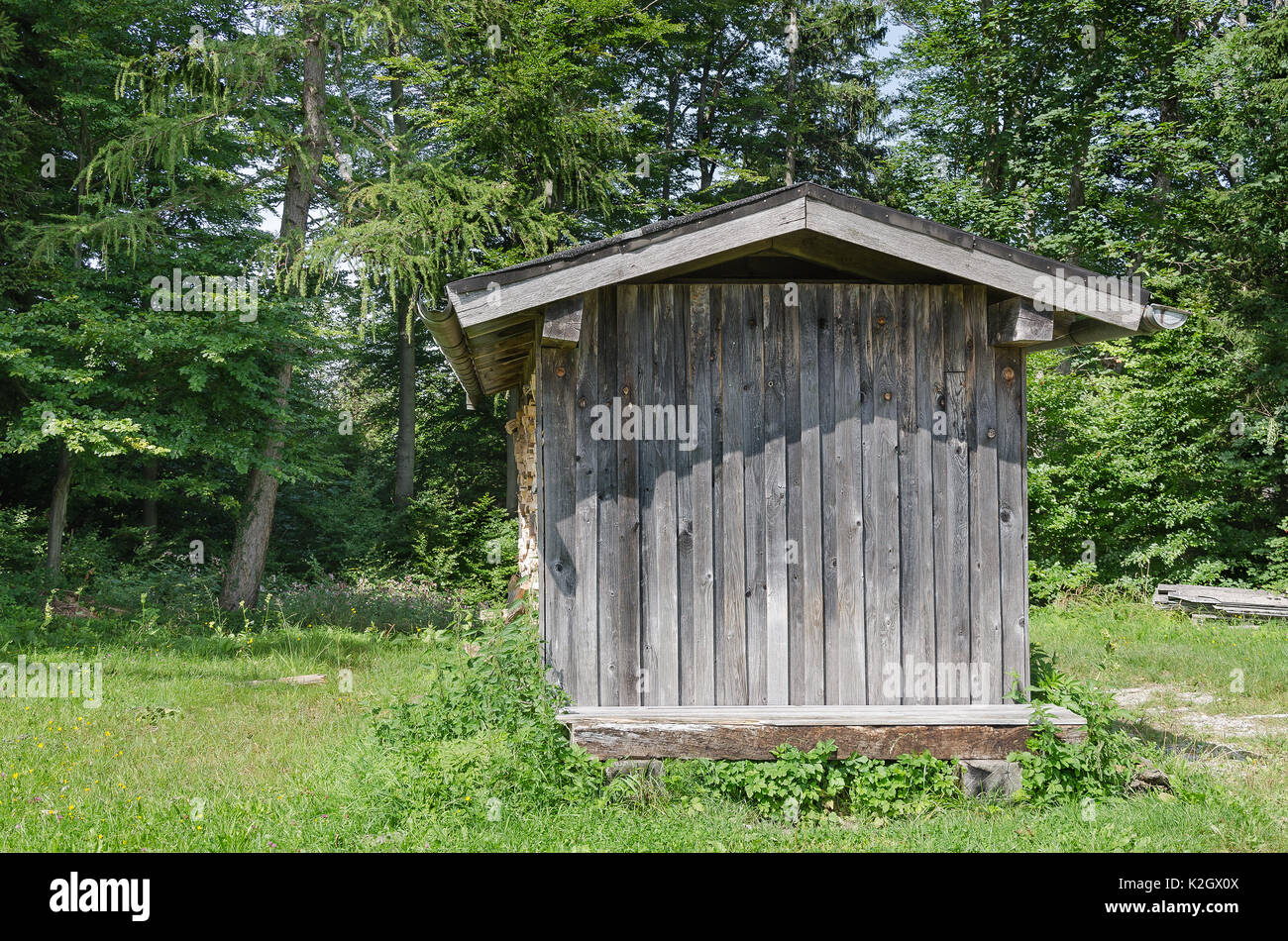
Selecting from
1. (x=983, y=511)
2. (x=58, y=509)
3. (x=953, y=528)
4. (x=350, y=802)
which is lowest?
(x=350, y=802)

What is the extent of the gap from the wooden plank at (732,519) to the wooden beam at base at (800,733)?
33 centimetres

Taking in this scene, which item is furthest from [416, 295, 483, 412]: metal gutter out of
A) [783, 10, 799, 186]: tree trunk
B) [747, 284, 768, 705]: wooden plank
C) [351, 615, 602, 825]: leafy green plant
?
[783, 10, 799, 186]: tree trunk

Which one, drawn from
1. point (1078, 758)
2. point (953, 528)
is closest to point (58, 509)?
point (953, 528)

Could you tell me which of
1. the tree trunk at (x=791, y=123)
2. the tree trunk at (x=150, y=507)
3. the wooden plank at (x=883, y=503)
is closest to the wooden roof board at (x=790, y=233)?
the wooden plank at (x=883, y=503)

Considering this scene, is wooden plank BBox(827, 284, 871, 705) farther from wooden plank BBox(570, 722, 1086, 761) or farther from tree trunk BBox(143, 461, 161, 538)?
tree trunk BBox(143, 461, 161, 538)

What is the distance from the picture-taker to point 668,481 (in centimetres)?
539

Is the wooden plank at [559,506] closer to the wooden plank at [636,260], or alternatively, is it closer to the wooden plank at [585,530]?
the wooden plank at [585,530]

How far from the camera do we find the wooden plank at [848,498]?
5348mm

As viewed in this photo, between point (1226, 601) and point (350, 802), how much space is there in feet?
41.4

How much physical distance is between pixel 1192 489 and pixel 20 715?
16.4 metres

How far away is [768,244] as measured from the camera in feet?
17.7

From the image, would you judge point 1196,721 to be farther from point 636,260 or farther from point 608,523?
point 636,260

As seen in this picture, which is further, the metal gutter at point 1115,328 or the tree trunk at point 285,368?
the tree trunk at point 285,368

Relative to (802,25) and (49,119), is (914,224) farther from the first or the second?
(802,25)
